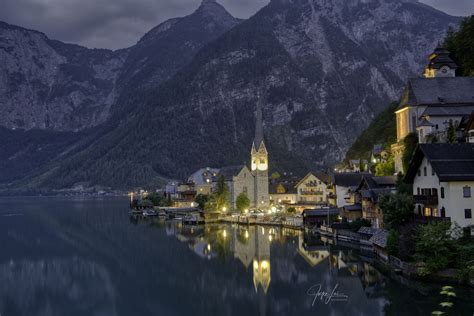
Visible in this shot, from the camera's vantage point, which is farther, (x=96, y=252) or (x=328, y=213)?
(x=328, y=213)

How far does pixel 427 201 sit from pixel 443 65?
162 ft

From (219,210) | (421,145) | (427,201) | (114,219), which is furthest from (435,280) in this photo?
(114,219)

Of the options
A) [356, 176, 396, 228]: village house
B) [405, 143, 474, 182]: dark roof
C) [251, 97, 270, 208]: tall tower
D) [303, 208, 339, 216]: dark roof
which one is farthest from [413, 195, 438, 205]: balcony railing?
[251, 97, 270, 208]: tall tower

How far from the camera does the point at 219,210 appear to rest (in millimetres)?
128500

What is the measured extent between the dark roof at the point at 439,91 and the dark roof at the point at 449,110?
823mm

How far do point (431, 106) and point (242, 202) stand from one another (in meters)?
59.7

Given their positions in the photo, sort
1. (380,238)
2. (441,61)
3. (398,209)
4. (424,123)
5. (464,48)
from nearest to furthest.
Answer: (398,209)
(380,238)
(424,123)
(441,61)
(464,48)

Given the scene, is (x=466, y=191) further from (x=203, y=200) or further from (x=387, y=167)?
(x=203, y=200)

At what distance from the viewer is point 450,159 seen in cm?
4894

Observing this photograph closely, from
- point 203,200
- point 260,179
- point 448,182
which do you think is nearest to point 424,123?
point 448,182

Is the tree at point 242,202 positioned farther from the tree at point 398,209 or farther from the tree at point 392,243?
the tree at point 392,243

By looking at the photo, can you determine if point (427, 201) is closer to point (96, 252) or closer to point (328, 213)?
point (328, 213)

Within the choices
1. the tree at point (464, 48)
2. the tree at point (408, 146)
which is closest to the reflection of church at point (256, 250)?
the tree at point (408, 146)

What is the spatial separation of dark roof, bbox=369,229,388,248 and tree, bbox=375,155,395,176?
20.2m
